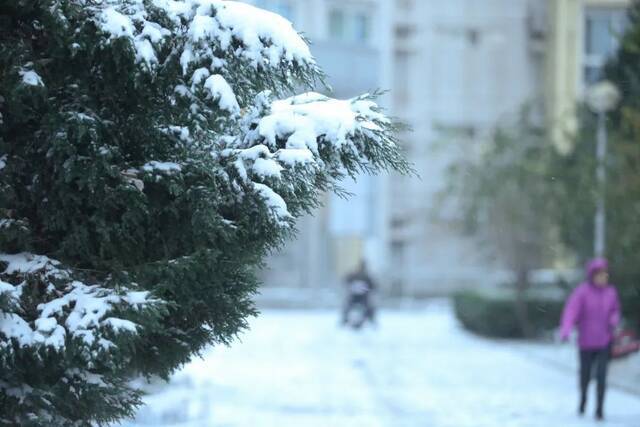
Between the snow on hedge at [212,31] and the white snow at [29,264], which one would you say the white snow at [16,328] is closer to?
the white snow at [29,264]

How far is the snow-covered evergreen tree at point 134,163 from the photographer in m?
4.05

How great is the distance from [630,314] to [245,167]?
13586 mm

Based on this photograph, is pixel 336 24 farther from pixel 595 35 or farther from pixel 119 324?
pixel 119 324

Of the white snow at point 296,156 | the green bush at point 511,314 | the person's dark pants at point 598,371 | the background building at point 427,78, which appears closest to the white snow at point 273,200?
the white snow at point 296,156

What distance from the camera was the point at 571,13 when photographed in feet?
128

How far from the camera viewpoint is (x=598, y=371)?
1045 centimetres

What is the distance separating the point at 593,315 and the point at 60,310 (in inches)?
306

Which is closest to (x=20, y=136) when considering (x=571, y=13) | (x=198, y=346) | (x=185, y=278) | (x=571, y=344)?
(x=185, y=278)

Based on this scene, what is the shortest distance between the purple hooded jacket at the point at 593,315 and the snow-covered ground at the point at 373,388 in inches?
34.2

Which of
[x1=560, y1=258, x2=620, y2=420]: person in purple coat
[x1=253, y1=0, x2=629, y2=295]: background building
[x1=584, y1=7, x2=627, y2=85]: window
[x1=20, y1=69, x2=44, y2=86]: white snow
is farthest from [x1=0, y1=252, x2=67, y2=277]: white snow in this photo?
[x1=584, y1=7, x2=627, y2=85]: window

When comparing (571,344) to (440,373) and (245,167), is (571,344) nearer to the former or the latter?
(440,373)

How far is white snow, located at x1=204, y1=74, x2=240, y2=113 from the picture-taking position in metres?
4.13

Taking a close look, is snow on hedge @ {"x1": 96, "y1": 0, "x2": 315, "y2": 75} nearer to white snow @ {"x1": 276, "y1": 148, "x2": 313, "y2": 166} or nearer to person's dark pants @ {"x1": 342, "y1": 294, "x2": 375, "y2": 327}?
white snow @ {"x1": 276, "y1": 148, "x2": 313, "y2": 166}

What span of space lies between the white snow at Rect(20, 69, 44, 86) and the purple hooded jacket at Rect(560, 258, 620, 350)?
25.3ft
